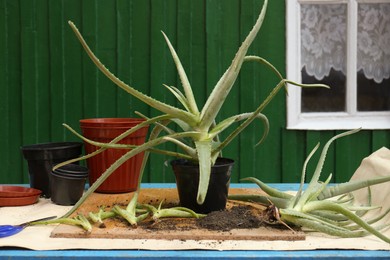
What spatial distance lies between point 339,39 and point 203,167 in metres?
2.28

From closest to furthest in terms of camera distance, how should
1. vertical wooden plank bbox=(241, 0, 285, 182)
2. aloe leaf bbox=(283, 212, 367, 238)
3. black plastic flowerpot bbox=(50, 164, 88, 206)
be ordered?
aloe leaf bbox=(283, 212, 367, 238) < black plastic flowerpot bbox=(50, 164, 88, 206) < vertical wooden plank bbox=(241, 0, 285, 182)

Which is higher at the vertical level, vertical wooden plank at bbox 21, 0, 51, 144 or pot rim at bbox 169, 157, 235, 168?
vertical wooden plank at bbox 21, 0, 51, 144

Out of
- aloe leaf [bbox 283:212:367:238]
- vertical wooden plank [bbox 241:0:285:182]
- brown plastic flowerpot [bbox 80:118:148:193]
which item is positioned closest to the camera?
aloe leaf [bbox 283:212:367:238]

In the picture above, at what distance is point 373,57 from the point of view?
3.25 m

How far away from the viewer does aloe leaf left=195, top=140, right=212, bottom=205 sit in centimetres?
112

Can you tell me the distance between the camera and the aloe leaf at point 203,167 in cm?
112

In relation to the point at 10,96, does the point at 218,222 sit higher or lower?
lower

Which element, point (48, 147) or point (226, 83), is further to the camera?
point (48, 147)

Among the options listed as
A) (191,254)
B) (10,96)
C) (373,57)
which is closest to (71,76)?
(10,96)

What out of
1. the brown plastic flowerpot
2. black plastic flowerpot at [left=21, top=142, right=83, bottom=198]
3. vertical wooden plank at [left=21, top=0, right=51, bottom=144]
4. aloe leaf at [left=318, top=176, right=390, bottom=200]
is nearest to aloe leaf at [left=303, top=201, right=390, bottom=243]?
aloe leaf at [left=318, top=176, right=390, bottom=200]

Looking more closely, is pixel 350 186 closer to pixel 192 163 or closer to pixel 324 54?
pixel 192 163

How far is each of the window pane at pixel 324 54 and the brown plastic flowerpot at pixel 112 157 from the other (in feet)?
5.69

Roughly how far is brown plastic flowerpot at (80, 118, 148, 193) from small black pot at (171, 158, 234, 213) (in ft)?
1.03

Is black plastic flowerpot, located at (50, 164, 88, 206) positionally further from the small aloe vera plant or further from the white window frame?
the white window frame
